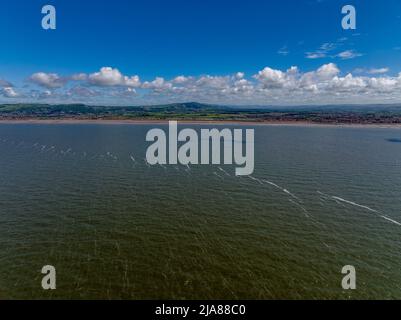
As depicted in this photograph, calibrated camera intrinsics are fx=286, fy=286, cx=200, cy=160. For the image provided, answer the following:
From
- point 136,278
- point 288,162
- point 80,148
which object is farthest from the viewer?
point 80,148

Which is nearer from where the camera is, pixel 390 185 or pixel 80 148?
pixel 390 185

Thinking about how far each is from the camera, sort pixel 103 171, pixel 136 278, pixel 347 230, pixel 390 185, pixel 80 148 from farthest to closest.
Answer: pixel 80 148
pixel 103 171
pixel 390 185
pixel 347 230
pixel 136 278

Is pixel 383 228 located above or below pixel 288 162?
below
